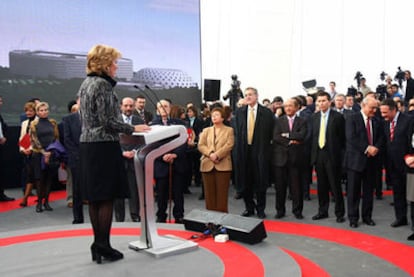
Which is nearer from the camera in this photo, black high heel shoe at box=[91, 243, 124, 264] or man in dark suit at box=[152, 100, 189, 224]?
black high heel shoe at box=[91, 243, 124, 264]

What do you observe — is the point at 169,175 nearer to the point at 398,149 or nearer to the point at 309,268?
the point at 309,268

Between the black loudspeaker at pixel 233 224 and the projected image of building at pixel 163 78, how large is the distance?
769cm

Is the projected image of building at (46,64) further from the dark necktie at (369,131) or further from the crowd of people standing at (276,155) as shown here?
the dark necktie at (369,131)

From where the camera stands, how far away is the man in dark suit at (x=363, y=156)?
5109mm

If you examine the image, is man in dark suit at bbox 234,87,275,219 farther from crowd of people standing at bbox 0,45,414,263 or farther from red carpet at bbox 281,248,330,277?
red carpet at bbox 281,248,330,277

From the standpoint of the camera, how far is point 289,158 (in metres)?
5.64

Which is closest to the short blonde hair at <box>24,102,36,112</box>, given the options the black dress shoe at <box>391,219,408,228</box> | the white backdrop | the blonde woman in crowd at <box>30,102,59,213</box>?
the blonde woman in crowd at <box>30,102,59,213</box>

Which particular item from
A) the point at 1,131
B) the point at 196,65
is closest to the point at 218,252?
the point at 1,131

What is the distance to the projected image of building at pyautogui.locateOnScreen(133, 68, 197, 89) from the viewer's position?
1155 centimetres

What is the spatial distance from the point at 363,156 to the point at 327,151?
463 mm

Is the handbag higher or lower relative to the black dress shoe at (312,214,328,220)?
higher

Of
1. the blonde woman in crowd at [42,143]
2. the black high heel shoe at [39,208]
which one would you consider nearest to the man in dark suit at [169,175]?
the blonde woman in crowd at [42,143]

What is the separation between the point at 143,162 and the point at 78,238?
1154 millimetres

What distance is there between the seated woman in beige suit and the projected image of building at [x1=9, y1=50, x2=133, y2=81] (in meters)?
5.96
